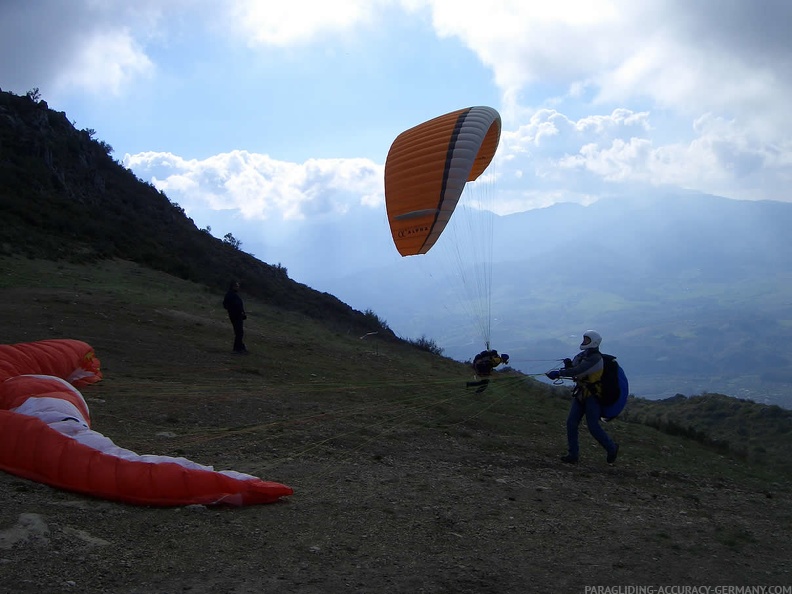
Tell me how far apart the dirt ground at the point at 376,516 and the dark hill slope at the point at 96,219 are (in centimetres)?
1472

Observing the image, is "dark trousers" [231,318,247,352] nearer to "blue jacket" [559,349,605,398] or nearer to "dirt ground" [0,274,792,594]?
"dirt ground" [0,274,792,594]

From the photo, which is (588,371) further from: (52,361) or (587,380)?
(52,361)

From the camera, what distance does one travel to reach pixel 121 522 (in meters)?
4.92

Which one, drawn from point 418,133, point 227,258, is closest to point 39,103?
point 227,258

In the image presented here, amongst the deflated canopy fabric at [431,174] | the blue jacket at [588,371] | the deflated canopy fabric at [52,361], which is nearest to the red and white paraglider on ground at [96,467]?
the deflated canopy fabric at [52,361]

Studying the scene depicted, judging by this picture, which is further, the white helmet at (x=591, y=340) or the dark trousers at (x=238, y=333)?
the dark trousers at (x=238, y=333)

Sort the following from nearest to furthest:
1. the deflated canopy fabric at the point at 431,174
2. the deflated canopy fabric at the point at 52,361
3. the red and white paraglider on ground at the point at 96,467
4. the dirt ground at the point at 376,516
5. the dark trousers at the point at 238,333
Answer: the dirt ground at the point at 376,516 → the red and white paraglider on ground at the point at 96,467 → the deflated canopy fabric at the point at 52,361 → the deflated canopy fabric at the point at 431,174 → the dark trousers at the point at 238,333

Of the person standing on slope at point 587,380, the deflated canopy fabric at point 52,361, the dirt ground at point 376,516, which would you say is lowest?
the dirt ground at point 376,516

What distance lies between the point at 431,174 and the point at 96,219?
20648 mm

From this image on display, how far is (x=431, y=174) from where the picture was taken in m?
11.1

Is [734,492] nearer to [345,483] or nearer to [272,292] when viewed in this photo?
[345,483]

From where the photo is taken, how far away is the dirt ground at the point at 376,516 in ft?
14.3

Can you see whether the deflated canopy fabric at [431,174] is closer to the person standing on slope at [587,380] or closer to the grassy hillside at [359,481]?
the grassy hillside at [359,481]

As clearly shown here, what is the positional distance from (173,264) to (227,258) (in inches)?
269
